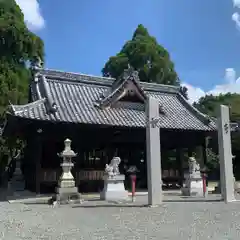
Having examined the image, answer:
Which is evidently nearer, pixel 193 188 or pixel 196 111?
pixel 193 188

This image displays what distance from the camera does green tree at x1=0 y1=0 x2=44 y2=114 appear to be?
29355 mm

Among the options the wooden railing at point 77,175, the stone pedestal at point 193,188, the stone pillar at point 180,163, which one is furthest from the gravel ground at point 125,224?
the stone pillar at point 180,163

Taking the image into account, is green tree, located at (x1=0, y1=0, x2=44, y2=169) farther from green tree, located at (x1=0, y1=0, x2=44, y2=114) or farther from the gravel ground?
the gravel ground

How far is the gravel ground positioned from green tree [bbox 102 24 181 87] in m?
36.5

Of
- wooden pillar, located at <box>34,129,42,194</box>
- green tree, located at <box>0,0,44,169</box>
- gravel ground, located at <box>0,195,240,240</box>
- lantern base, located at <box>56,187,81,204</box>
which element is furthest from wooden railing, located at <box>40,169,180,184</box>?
green tree, located at <box>0,0,44,169</box>

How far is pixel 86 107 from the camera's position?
1970 cm

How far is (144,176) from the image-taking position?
2231 centimetres

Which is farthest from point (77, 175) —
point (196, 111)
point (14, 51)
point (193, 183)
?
point (14, 51)

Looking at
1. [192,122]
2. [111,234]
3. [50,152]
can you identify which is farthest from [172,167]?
[111,234]

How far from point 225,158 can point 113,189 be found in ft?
17.0

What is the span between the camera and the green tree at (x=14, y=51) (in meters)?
29.4

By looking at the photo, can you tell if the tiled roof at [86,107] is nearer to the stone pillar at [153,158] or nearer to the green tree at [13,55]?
the stone pillar at [153,158]

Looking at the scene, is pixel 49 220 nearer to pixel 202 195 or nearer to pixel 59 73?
pixel 202 195

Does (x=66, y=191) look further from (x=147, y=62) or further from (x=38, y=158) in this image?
(x=147, y=62)
